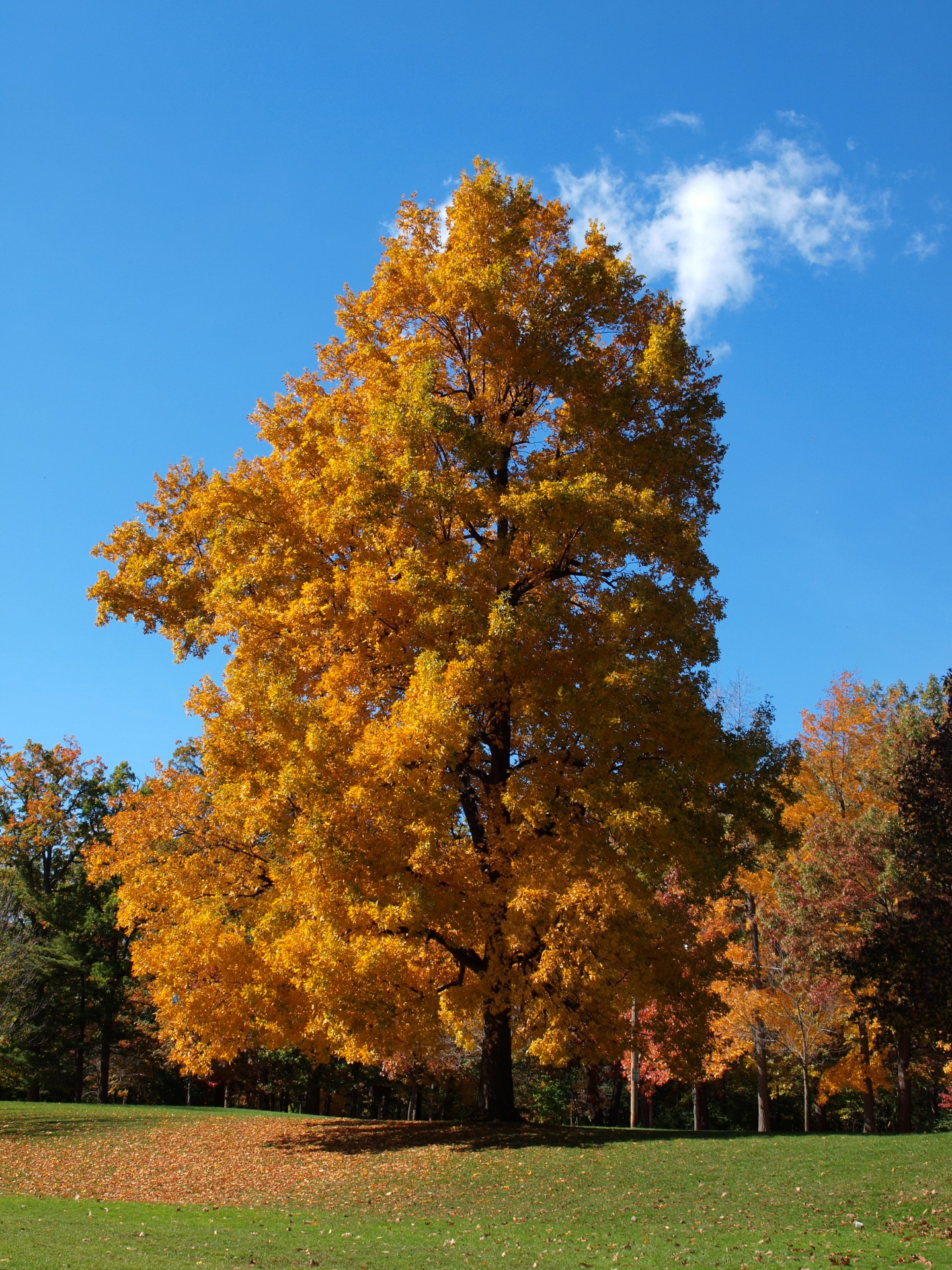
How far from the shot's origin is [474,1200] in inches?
418

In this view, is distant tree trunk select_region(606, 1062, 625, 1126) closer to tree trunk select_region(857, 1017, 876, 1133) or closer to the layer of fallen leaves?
tree trunk select_region(857, 1017, 876, 1133)

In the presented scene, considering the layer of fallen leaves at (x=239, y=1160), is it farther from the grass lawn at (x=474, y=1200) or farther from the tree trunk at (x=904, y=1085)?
the tree trunk at (x=904, y=1085)

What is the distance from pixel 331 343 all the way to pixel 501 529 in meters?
5.15

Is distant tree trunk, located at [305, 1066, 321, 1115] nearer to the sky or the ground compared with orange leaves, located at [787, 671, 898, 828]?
nearer to the ground

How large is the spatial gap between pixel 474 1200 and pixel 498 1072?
510 centimetres

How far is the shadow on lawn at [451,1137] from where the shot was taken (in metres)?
13.8

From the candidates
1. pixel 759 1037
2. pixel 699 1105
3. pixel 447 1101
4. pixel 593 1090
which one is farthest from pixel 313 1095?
pixel 759 1037

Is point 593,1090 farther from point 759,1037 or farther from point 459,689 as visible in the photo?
point 459,689

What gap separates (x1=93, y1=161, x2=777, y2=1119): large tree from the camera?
12.2 metres

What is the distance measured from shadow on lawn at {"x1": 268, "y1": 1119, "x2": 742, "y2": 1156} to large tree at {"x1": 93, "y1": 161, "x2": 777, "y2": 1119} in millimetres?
1039

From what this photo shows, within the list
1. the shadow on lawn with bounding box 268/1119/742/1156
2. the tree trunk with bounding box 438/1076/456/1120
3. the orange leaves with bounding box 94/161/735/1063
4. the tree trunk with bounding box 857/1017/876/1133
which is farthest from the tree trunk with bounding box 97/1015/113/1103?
the tree trunk with bounding box 857/1017/876/1133

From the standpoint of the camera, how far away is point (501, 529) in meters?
16.1

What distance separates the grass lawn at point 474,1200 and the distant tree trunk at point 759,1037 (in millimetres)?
10254

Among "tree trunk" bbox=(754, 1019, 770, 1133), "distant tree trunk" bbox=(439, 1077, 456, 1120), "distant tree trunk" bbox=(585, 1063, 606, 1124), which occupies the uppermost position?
"tree trunk" bbox=(754, 1019, 770, 1133)
